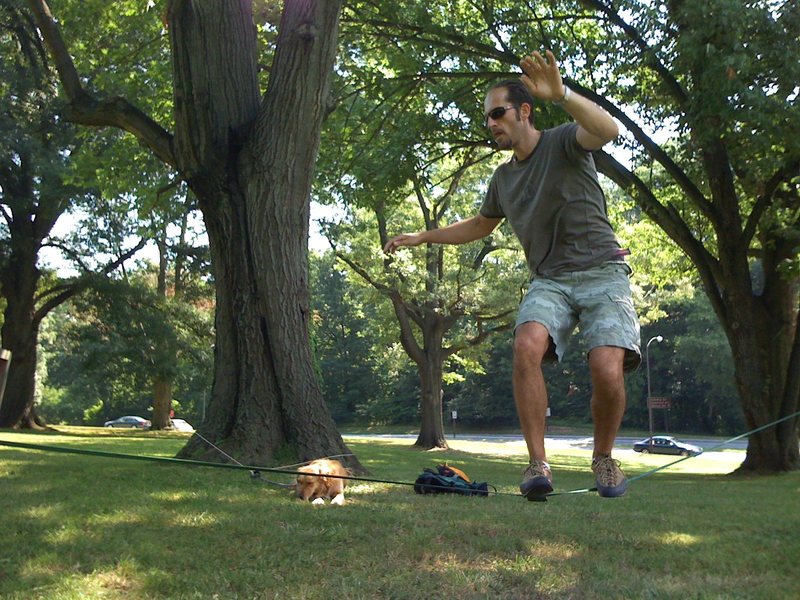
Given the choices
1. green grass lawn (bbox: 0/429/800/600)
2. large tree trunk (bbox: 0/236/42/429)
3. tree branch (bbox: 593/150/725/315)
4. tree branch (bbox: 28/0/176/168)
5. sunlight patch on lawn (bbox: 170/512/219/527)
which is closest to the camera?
green grass lawn (bbox: 0/429/800/600)

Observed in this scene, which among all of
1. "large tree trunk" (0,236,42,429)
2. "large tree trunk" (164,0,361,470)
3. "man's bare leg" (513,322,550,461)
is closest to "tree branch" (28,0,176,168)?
"large tree trunk" (164,0,361,470)

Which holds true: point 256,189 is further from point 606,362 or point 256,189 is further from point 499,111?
point 606,362

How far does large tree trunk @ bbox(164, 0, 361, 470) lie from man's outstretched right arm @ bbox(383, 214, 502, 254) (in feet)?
15.6

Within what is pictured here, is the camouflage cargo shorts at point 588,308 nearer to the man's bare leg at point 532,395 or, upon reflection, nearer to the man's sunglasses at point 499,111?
the man's bare leg at point 532,395

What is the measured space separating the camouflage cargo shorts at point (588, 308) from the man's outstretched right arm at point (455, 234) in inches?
29.1

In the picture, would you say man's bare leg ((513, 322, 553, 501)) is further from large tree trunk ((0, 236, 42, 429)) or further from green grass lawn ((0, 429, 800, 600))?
large tree trunk ((0, 236, 42, 429))

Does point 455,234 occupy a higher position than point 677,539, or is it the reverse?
point 455,234

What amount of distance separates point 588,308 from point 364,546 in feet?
7.43

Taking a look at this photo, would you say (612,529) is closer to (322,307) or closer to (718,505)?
(718,505)

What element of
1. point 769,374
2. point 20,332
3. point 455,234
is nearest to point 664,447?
point 769,374

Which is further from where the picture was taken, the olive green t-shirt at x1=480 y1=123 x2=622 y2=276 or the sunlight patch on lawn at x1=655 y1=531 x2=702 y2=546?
the sunlight patch on lawn at x1=655 y1=531 x2=702 y2=546

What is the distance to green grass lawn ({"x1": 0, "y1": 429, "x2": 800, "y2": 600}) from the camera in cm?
455

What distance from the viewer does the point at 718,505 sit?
9.18m

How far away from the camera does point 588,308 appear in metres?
4.51
